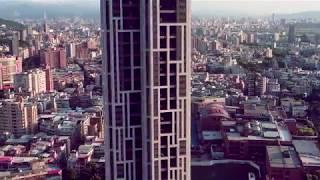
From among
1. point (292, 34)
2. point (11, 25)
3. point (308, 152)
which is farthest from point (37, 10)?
point (308, 152)

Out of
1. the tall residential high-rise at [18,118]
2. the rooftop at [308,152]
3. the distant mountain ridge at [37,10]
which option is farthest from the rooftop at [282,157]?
the distant mountain ridge at [37,10]

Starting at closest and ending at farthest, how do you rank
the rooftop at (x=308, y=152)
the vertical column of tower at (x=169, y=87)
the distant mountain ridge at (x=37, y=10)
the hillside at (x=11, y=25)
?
the vertical column of tower at (x=169, y=87)
the rooftop at (x=308, y=152)
the hillside at (x=11, y=25)
the distant mountain ridge at (x=37, y=10)

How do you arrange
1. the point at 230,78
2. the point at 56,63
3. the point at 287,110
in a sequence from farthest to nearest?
the point at 56,63 < the point at 230,78 < the point at 287,110

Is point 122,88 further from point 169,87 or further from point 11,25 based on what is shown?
point 11,25

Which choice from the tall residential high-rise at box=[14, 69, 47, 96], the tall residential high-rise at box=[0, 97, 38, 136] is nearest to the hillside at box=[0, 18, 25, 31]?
the tall residential high-rise at box=[14, 69, 47, 96]

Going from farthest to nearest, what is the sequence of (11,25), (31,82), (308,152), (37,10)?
(37,10)
(11,25)
(31,82)
(308,152)


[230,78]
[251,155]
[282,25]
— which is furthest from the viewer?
[282,25]

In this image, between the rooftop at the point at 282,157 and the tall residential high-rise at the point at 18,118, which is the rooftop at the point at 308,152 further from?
the tall residential high-rise at the point at 18,118

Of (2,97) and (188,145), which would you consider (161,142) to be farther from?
(2,97)

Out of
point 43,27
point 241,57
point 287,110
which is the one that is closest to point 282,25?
point 241,57
